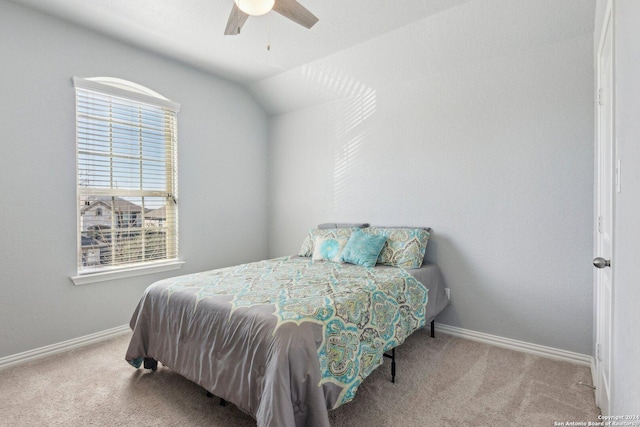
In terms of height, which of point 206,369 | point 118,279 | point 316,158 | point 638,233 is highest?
point 316,158

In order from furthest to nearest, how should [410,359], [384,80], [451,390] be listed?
[384,80] < [410,359] < [451,390]

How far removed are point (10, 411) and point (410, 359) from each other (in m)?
2.55

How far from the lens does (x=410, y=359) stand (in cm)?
247

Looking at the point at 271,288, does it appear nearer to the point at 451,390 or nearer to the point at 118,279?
the point at 451,390

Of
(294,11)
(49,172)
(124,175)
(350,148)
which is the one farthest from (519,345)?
(49,172)

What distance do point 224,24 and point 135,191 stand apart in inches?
68.9

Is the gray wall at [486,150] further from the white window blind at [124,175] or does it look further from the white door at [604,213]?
the white window blind at [124,175]

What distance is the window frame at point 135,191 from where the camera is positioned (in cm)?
277

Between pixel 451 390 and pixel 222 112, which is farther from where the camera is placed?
pixel 222 112

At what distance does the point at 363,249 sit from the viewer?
292cm

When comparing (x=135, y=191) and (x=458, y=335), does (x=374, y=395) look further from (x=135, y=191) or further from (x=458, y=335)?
(x=135, y=191)

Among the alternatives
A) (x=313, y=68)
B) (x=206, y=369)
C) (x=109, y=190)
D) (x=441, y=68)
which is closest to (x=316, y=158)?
(x=313, y=68)

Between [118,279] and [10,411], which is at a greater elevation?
[118,279]

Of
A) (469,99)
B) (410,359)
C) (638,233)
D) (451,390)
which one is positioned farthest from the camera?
(469,99)
